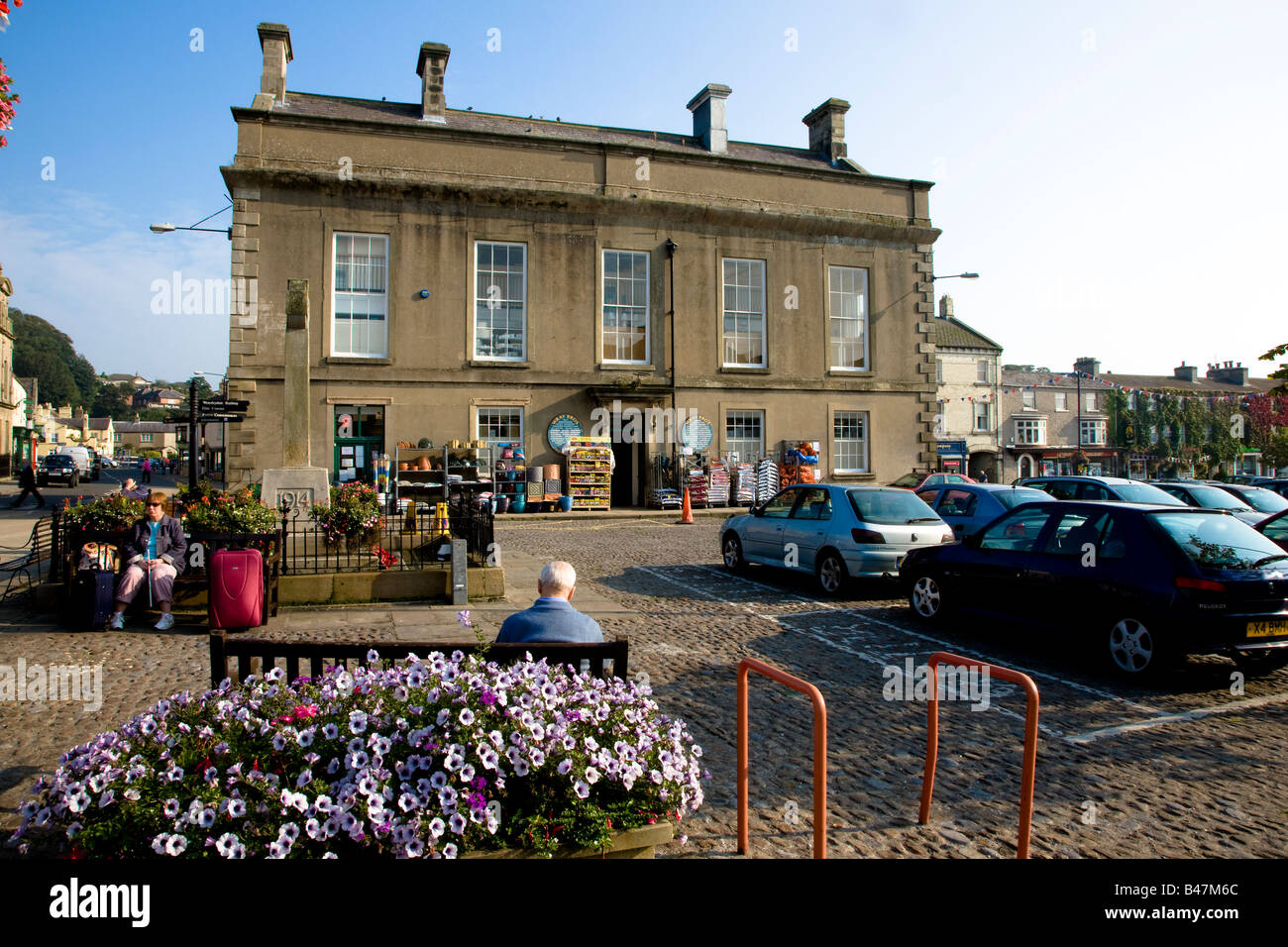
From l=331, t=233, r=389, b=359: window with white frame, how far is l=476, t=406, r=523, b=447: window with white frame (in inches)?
138

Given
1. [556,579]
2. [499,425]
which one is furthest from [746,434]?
[556,579]

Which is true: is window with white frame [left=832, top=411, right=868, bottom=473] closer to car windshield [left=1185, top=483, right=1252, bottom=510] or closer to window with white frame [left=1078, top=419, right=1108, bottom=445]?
car windshield [left=1185, top=483, right=1252, bottom=510]

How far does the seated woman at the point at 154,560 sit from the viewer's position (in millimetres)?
8961

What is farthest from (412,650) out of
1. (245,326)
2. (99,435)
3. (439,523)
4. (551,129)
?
(99,435)

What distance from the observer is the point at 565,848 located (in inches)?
126

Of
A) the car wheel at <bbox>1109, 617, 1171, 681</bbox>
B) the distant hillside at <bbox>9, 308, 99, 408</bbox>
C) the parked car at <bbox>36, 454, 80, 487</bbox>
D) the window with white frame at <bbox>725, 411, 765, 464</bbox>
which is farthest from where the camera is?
the distant hillside at <bbox>9, 308, 99, 408</bbox>

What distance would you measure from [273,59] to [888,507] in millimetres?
24273

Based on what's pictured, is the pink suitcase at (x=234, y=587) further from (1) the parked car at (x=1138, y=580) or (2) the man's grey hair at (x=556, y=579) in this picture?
(1) the parked car at (x=1138, y=580)

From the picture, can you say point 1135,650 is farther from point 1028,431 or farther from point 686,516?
point 1028,431

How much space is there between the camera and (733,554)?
14234 millimetres

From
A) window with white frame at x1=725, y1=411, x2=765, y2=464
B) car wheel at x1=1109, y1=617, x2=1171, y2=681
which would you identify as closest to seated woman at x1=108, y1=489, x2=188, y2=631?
car wheel at x1=1109, y1=617, x2=1171, y2=681

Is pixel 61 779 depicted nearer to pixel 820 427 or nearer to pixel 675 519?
pixel 675 519

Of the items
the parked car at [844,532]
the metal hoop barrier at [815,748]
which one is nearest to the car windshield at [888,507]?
the parked car at [844,532]

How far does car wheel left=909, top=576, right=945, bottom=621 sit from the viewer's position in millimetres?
9679
